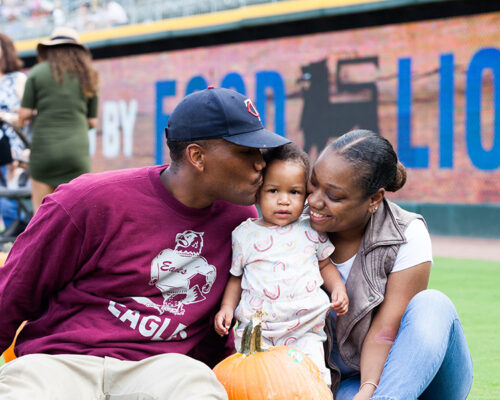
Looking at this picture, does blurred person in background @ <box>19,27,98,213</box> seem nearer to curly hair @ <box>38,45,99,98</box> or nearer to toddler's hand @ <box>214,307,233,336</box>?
curly hair @ <box>38,45,99,98</box>

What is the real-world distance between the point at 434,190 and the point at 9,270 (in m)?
10.7

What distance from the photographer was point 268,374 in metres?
2.74

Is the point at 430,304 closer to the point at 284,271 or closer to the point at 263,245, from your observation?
the point at 284,271

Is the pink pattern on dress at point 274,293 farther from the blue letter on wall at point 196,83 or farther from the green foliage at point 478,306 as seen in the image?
the blue letter on wall at point 196,83

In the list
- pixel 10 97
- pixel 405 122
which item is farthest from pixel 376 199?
pixel 405 122

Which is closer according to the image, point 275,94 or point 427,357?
point 427,357

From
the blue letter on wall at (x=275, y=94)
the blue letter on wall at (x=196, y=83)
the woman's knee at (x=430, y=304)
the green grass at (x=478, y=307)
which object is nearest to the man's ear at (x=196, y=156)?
the woman's knee at (x=430, y=304)

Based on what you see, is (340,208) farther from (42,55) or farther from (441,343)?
(42,55)

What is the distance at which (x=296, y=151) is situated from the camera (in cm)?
313

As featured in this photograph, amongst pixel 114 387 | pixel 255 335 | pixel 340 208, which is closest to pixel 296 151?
pixel 340 208

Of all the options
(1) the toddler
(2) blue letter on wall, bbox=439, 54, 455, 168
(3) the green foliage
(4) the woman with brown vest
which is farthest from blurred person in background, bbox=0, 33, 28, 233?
(2) blue letter on wall, bbox=439, 54, 455, 168

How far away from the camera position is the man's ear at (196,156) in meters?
2.88

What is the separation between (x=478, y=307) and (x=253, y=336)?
3.65 m

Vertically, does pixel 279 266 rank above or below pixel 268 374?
above
